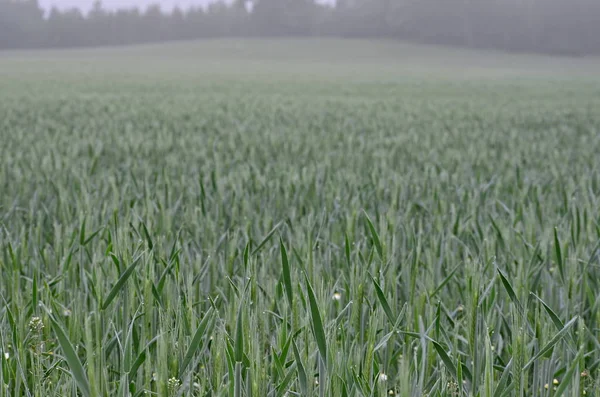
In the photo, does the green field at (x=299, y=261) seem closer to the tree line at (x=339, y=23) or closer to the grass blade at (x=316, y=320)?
the grass blade at (x=316, y=320)

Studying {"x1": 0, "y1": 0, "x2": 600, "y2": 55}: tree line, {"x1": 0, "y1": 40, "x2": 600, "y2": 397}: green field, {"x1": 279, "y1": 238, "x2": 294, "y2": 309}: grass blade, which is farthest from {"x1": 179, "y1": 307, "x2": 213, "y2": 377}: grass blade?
{"x1": 0, "y1": 0, "x2": 600, "y2": 55}: tree line

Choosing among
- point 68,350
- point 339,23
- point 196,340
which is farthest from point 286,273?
point 339,23

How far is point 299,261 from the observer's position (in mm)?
1927

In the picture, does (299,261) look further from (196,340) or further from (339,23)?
(339,23)

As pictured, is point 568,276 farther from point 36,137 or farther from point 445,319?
point 36,137

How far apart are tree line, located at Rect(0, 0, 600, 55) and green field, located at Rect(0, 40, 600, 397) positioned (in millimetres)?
66986

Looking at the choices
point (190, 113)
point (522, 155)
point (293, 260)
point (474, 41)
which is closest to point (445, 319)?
point (293, 260)

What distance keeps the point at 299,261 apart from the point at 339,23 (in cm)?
8056

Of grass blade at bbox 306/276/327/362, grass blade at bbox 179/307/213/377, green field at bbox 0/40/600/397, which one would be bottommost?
green field at bbox 0/40/600/397

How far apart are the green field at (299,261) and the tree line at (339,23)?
67.0 m

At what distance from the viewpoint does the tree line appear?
72750 mm

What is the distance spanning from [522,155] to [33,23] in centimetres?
8753

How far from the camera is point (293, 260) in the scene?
89.7 inches

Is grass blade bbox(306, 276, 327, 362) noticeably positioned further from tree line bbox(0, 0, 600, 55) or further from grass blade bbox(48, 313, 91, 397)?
Answer: tree line bbox(0, 0, 600, 55)
